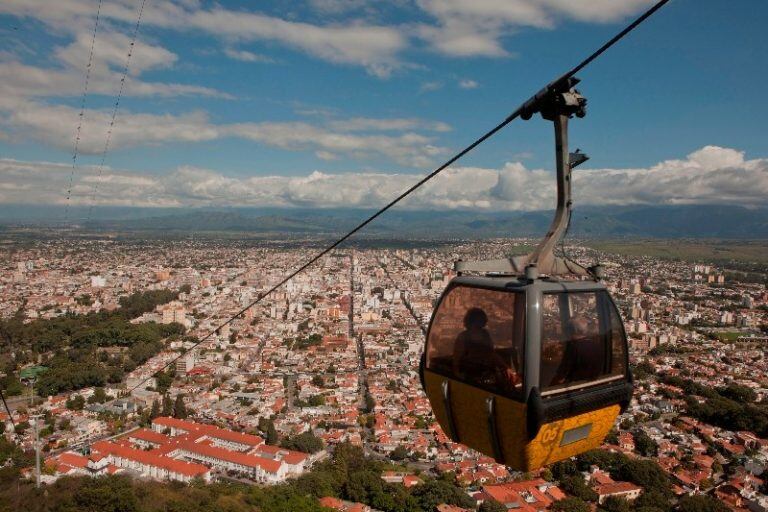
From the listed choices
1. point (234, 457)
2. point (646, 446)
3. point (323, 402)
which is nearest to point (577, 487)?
point (646, 446)

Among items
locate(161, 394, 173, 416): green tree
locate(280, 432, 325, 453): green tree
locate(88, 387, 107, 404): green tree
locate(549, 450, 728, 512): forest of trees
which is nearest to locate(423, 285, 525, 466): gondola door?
locate(549, 450, 728, 512): forest of trees

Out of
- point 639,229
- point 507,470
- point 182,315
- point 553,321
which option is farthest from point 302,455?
point 639,229

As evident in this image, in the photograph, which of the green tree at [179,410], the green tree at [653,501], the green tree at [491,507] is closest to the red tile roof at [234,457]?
the green tree at [179,410]

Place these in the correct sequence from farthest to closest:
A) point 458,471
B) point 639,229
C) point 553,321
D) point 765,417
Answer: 1. point 639,229
2. point 765,417
3. point 458,471
4. point 553,321

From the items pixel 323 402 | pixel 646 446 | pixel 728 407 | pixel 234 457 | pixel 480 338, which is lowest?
pixel 323 402

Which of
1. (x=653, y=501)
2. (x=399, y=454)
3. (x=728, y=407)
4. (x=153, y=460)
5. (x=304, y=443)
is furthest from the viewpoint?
(x=728, y=407)

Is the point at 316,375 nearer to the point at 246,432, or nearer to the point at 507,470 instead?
the point at 246,432

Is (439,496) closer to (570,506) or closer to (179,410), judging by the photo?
(570,506)
